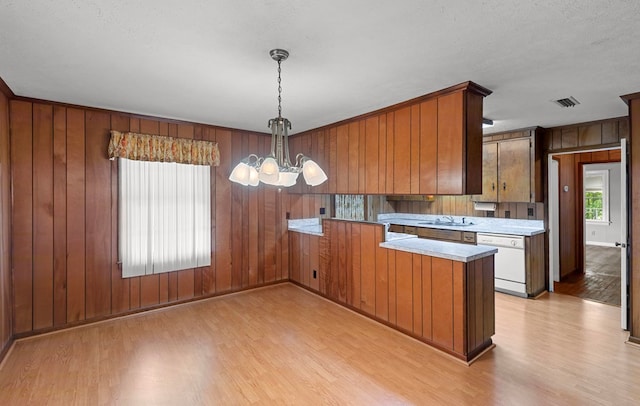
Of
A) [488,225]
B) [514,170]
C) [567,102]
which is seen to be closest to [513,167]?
[514,170]

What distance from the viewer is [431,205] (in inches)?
236

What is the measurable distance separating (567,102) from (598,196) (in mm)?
7179

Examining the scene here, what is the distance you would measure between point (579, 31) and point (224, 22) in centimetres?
209

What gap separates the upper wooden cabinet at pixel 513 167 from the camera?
4.55m

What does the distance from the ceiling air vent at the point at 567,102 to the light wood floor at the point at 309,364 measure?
2.44 metres

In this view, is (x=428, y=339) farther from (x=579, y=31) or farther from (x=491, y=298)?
(x=579, y=31)

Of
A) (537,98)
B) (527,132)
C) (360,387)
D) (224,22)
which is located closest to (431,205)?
(527,132)

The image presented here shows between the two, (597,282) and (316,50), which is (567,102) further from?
(597,282)

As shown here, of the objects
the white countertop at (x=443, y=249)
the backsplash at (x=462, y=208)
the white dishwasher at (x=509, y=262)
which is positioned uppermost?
the backsplash at (x=462, y=208)

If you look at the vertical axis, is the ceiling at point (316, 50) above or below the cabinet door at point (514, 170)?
above

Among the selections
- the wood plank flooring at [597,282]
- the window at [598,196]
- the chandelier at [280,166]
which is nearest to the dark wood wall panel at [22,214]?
the chandelier at [280,166]

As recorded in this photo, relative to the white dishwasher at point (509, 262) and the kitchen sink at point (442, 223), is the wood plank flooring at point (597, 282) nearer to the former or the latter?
the white dishwasher at point (509, 262)

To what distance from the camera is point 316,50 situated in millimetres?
2109

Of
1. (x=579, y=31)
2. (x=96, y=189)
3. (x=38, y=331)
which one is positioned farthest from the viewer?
(x=96, y=189)
